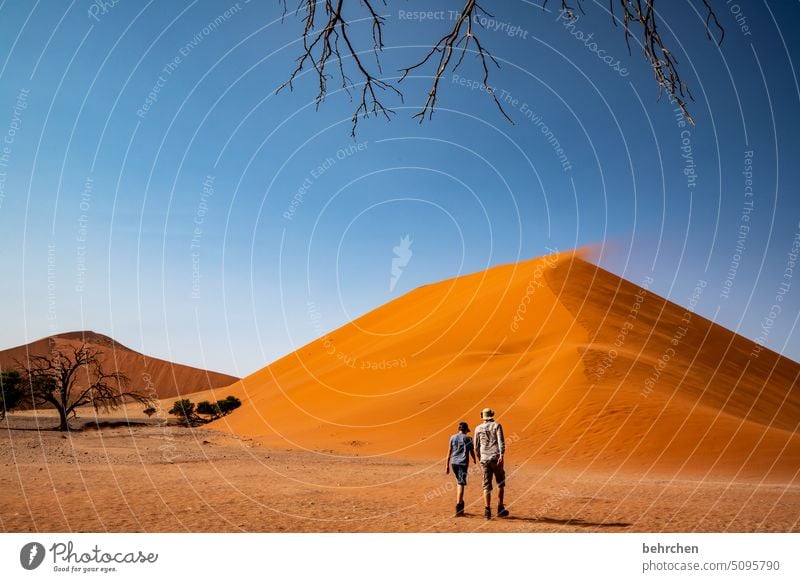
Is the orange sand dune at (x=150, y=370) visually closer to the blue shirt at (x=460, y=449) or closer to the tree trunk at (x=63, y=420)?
the tree trunk at (x=63, y=420)

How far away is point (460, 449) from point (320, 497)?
3.79 m

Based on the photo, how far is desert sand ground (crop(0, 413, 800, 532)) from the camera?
9.05 m

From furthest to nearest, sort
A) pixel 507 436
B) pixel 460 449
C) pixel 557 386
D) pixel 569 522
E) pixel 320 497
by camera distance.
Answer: pixel 557 386
pixel 507 436
pixel 320 497
pixel 460 449
pixel 569 522

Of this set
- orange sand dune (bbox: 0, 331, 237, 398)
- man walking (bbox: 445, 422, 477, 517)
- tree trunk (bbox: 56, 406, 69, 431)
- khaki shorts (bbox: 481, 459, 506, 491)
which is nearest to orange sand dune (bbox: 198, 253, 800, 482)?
tree trunk (bbox: 56, 406, 69, 431)

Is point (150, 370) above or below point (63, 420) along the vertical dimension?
above

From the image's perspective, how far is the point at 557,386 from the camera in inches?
1191

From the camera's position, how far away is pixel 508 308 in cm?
4841

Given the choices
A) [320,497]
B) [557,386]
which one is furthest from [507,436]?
[320,497]

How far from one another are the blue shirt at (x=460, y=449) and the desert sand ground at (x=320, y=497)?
41.7 inches

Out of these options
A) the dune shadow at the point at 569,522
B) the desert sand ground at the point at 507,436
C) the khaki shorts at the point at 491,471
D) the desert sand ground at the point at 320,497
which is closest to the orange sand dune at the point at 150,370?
the desert sand ground at the point at 507,436

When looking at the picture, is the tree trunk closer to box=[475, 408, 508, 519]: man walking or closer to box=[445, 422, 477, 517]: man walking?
box=[445, 422, 477, 517]: man walking

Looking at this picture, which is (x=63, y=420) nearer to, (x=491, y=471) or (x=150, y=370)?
(x=491, y=471)

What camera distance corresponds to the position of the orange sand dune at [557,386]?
→ 24.3m
